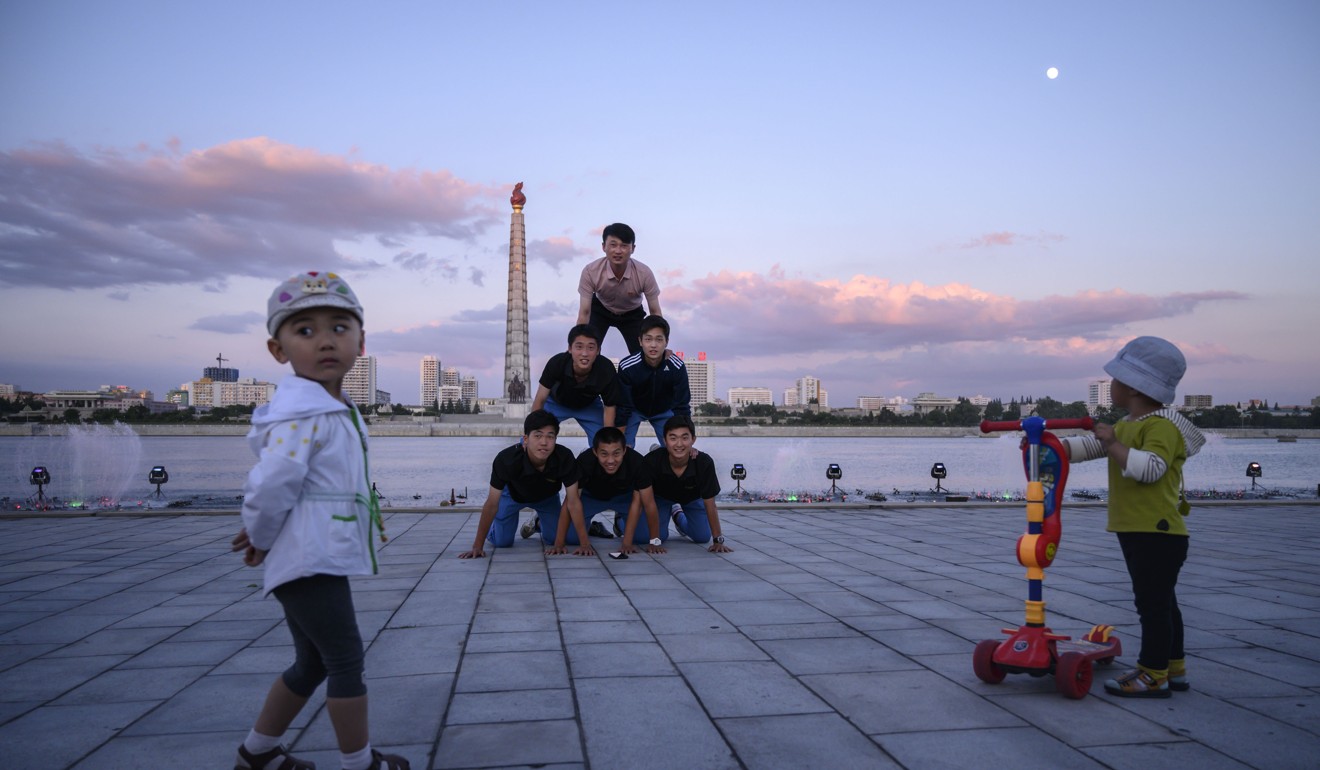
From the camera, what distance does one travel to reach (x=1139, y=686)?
3.55m

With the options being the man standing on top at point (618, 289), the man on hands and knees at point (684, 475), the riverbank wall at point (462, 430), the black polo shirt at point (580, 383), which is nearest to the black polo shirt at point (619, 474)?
the man on hands and knees at point (684, 475)

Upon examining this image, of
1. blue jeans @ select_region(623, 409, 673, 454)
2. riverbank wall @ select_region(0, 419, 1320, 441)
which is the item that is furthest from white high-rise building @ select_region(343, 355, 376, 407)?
blue jeans @ select_region(623, 409, 673, 454)

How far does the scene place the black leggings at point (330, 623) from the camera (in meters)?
2.52

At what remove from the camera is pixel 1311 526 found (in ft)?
34.5

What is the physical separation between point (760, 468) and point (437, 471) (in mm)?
11753

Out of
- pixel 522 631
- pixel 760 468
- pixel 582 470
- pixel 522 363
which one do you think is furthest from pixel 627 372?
pixel 522 363

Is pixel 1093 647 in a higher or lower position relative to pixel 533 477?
lower

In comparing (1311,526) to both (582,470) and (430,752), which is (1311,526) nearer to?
(582,470)

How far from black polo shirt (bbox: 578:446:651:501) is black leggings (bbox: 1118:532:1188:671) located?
4790 millimetres

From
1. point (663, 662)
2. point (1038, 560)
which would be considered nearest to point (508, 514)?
point (663, 662)

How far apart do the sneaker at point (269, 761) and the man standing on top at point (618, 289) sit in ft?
19.2

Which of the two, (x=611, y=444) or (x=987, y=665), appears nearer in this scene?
(x=987, y=665)

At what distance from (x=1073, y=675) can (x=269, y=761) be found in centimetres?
313

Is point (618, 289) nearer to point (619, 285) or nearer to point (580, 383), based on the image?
point (619, 285)
